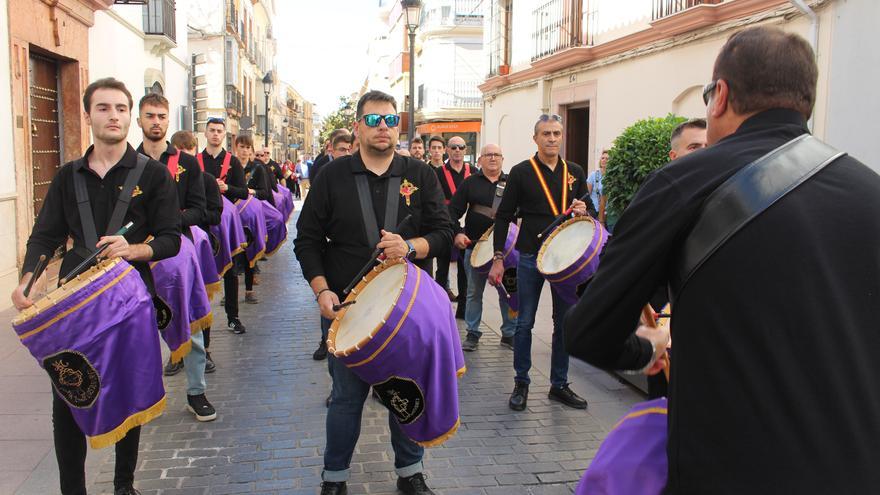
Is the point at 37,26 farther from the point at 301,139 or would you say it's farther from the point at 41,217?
the point at 301,139

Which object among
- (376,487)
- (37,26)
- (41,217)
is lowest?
(376,487)

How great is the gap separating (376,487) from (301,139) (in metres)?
110

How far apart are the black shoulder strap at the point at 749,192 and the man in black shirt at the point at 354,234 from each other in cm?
217

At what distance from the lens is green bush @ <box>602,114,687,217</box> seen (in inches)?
276

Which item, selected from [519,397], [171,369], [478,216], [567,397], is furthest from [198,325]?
[478,216]

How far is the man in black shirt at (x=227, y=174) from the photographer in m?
7.86

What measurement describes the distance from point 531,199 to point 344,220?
7.50 feet

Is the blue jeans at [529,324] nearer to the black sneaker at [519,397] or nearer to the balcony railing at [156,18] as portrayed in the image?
the black sneaker at [519,397]

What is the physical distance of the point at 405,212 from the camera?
3908mm

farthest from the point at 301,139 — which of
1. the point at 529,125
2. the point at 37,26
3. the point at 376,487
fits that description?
the point at 376,487

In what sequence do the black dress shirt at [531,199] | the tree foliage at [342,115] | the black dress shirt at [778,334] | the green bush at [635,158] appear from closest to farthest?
the black dress shirt at [778,334] → the black dress shirt at [531,199] → the green bush at [635,158] → the tree foliage at [342,115]

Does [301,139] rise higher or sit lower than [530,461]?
higher

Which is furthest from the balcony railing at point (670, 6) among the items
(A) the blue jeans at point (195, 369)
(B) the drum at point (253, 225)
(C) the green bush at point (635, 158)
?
(A) the blue jeans at point (195, 369)

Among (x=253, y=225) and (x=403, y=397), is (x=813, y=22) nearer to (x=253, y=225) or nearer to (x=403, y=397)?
(x=253, y=225)
